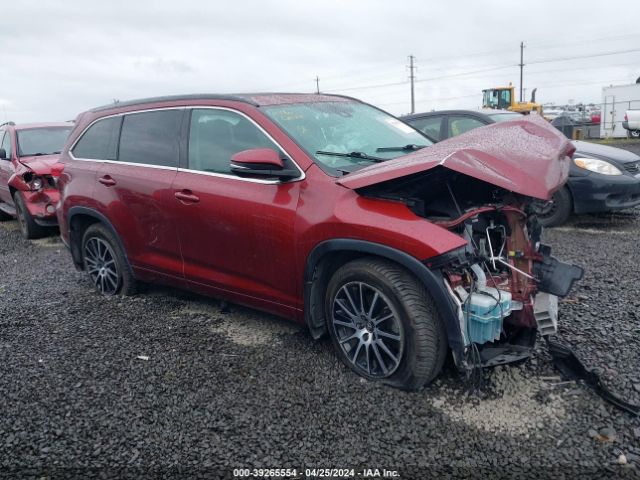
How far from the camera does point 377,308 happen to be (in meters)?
3.24

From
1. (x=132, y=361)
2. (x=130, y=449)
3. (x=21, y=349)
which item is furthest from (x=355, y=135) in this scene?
(x=21, y=349)

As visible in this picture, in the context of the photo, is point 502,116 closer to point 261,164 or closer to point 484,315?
point 261,164

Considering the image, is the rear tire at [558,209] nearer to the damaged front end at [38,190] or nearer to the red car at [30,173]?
the red car at [30,173]

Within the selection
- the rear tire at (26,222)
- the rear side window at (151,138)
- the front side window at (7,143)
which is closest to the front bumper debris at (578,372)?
the rear side window at (151,138)

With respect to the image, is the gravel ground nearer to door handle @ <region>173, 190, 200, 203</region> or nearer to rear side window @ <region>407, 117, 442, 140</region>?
door handle @ <region>173, 190, 200, 203</region>

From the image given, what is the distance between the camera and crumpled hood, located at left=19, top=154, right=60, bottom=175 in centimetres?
796

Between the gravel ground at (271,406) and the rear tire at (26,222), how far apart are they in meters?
4.05

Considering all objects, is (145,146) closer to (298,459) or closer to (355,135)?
(355,135)

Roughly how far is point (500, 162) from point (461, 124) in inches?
186

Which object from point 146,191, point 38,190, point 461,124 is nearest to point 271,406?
point 146,191

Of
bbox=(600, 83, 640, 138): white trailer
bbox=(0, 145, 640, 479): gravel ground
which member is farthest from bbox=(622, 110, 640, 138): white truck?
bbox=(0, 145, 640, 479): gravel ground

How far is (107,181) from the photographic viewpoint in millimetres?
4770

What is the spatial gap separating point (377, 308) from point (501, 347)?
2.47ft

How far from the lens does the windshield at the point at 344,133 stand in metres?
3.67
